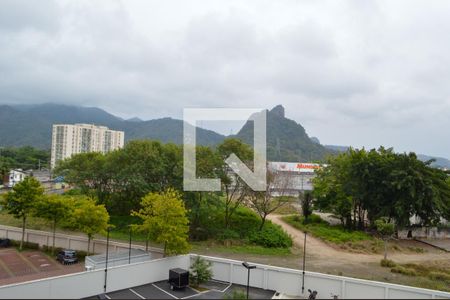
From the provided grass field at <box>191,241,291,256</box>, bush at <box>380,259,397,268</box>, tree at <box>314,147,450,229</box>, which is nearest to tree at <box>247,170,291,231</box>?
grass field at <box>191,241,291,256</box>

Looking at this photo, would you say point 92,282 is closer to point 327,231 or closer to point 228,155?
point 228,155

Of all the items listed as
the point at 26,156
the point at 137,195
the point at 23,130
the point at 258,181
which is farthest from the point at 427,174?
the point at 23,130

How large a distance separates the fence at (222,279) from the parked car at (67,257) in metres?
5.98

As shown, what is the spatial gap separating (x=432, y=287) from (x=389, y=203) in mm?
11315

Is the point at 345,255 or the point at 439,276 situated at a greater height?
the point at 439,276

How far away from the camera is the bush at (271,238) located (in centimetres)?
2059

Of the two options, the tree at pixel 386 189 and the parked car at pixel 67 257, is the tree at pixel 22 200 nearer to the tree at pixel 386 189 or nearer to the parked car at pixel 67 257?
the parked car at pixel 67 257

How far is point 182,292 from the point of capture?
483 inches

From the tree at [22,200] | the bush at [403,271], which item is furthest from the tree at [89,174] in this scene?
the bush at [403,271]

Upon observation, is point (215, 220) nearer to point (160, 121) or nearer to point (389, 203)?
point (389, 203)

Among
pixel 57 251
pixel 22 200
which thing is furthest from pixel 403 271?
pixel 22 200

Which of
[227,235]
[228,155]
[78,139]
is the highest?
[78,139]

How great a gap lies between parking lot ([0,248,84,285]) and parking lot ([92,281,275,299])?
468 centimetres

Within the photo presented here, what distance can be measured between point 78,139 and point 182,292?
Result: 3140 inches
